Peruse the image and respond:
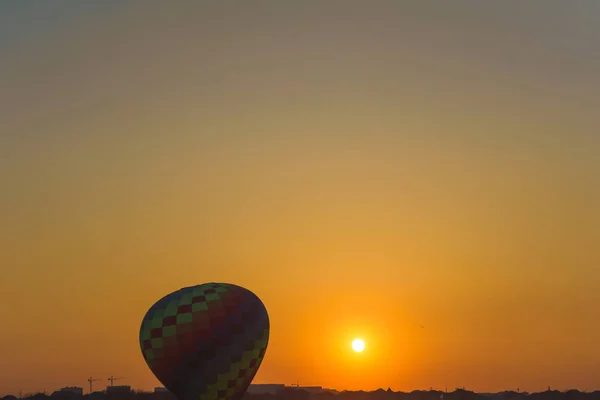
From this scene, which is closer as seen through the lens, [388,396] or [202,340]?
[202,340]

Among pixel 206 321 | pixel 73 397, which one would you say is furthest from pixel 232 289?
pixel 73 397

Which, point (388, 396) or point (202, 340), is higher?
point (388, 396)

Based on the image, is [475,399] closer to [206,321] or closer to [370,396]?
[370,396]

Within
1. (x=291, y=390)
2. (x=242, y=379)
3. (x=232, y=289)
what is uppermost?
(x=291, y=390)

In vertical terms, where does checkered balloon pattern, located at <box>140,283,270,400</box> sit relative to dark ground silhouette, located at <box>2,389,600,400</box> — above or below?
below

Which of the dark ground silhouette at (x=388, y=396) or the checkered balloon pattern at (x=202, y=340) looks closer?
the checkered balloon pattern at (x=202, y=340)

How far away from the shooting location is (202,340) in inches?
3814

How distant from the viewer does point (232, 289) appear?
10069cm

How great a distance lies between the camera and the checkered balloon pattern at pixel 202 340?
97062mm

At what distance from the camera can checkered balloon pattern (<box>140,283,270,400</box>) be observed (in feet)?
318

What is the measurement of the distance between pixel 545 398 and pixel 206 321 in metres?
91.2

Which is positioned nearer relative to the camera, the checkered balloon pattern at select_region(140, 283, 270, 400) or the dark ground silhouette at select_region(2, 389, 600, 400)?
the checkered balloon pattern at select_region(140, 283, 270, 400)

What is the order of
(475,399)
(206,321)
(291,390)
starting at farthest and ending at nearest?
(291,390) < (475,399) < (206,321)

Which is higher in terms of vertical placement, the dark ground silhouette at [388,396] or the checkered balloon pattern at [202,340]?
the dark ground silhouette at [388,396]
